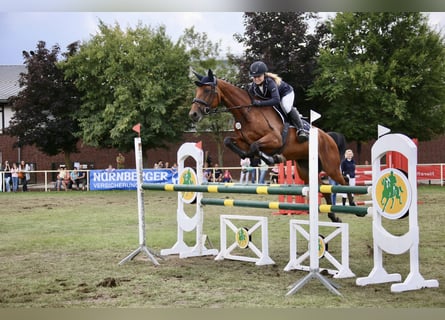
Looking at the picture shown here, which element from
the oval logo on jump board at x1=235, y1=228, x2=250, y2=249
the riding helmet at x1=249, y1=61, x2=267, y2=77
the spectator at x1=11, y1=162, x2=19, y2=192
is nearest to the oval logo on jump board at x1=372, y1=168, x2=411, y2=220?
the oval logo on jump board at x1=235, y1=228, x2=250, y2=249

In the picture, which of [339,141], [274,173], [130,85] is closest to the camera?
[339,141]

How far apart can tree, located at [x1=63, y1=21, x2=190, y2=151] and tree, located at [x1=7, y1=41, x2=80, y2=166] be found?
461 mm

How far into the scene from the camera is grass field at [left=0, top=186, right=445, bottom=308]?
3438 millimetres

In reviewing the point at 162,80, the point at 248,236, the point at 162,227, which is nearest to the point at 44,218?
the point at 162,227

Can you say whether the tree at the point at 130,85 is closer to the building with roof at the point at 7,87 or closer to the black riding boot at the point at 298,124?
the building with roof at the point at 7,87

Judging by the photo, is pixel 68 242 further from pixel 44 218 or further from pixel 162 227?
pixel 44 218

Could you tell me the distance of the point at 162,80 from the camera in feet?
52.2

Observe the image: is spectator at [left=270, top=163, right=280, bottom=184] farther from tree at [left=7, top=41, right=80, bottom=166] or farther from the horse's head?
the horse's head

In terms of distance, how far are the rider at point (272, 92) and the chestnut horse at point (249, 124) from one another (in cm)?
7

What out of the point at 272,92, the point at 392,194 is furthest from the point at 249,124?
the point at 392,194

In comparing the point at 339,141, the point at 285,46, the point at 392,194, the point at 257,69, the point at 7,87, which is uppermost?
the point at 7,87

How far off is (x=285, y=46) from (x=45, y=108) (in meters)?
8.29

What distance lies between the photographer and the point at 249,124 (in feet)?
15.8

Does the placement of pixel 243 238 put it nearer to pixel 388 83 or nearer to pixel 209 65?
pixel 388 83
